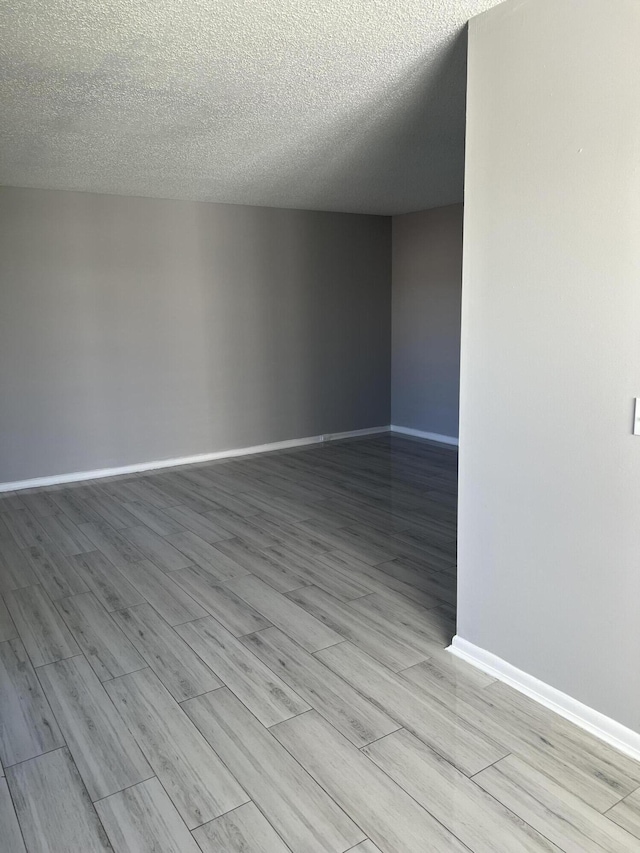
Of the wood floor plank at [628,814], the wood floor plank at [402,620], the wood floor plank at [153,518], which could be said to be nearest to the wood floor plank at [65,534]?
the wood floor plank at [153,518]

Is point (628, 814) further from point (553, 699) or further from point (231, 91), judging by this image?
point (231, 91)

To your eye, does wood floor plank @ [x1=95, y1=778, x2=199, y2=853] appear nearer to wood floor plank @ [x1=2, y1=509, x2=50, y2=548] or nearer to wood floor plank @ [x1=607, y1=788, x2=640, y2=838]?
wood floor plank @ [x1=607, y1=788, x2=640, y2=838]

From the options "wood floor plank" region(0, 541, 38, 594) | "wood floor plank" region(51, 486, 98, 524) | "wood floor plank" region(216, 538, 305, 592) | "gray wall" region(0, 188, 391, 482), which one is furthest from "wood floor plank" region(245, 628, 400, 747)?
"gray wall" region(0, 188, 391, 482)

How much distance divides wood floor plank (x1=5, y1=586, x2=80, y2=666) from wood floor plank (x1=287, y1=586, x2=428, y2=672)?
1055 millimetres

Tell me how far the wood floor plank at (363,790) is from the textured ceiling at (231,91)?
7.81 feet

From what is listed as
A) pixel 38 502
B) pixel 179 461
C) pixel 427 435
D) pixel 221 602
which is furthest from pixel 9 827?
pixel 427 435

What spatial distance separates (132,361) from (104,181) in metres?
1.49

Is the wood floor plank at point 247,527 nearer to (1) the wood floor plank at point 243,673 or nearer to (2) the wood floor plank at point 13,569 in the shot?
(1) the wood floor plank at point 243,673

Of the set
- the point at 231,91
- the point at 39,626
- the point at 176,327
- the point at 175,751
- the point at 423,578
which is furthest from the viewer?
the point at 176,327

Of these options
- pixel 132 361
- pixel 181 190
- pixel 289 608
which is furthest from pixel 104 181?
pixel 289 608

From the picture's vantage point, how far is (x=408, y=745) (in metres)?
2.11

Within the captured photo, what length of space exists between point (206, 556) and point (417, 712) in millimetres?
1781

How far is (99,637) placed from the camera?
2.85m

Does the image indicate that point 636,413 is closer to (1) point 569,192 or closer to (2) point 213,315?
(1) point 569,192
